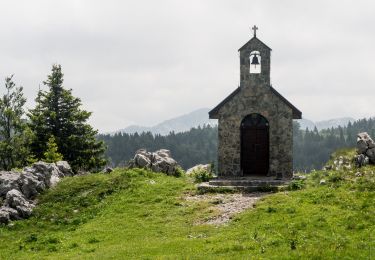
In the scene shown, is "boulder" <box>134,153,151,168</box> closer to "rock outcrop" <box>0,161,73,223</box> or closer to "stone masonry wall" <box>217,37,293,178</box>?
"rock outcrop" <box>0,161,73,223</box>

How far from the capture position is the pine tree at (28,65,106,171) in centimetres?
5016

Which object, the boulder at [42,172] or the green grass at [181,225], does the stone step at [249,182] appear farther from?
the boulder at [42,172]

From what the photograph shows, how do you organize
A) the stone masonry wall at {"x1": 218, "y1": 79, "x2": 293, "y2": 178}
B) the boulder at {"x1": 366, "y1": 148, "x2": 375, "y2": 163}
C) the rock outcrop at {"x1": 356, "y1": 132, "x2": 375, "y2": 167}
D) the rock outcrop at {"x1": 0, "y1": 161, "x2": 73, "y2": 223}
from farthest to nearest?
the stone masonry wall at {"x1": 218, "y1": 79, "x2": 293, "y2": 178}
the boulder at {"x1": 366, "y1": 148, "x2": 375, "y2": 163}
the rock outcrop at {"x1": 356, "y1": 132, "x2": 375, "y2": 167}
the rock outcrop at {"x1": 0, "y1": 161, "x2": 73, "y2": 223}

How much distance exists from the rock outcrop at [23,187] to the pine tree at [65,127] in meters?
13.3

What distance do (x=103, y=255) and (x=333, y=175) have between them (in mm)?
17719

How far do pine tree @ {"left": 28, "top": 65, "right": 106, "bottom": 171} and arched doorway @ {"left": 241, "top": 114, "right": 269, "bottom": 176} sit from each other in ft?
64.3

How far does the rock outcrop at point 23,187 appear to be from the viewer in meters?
28.5

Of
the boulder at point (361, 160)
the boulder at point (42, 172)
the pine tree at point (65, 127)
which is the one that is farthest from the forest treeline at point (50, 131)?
the boulder at point (361, 160)

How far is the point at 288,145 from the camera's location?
1431 inches

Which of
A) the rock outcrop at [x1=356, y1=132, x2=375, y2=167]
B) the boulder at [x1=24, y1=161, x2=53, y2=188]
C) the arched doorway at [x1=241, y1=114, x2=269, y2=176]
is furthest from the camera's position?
the arched doorway at [x1=241, y1=114, x2=269, y2=176]

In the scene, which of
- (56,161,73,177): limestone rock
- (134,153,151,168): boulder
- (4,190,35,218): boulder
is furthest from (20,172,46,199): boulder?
(134,153,151,168): boulder

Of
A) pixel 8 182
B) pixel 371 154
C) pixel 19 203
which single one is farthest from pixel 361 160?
pixel 8 182

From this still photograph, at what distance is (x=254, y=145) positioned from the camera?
37.1m

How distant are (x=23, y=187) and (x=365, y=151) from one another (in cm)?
2482
